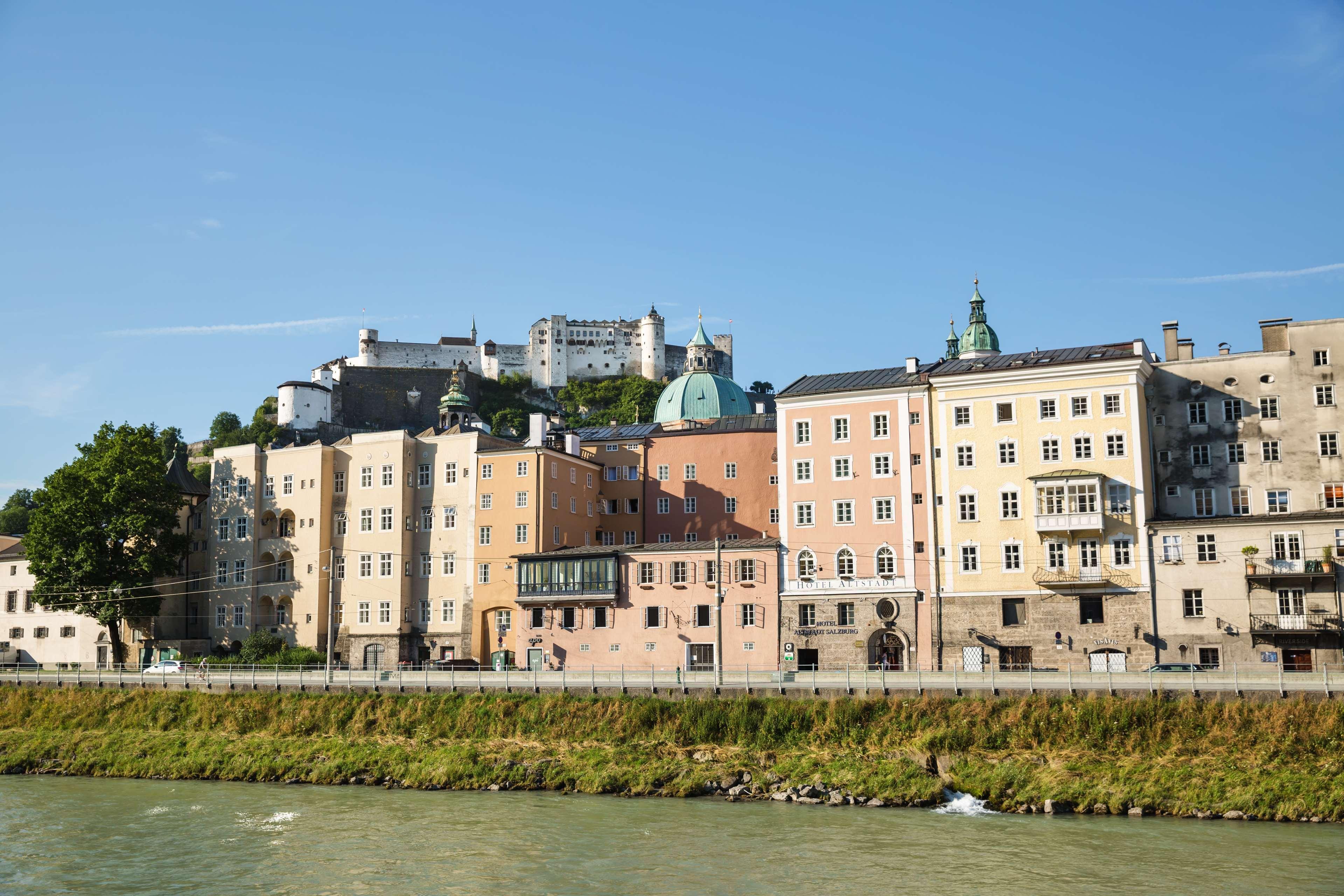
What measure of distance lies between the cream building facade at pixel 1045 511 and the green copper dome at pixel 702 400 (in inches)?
1652

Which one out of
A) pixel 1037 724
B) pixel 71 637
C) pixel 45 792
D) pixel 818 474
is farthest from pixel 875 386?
pixel 71 637

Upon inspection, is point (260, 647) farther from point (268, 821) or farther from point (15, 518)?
point (15, 518)

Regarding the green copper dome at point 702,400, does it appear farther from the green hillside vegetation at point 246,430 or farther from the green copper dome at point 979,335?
the green hillside vegetation at point 246,430

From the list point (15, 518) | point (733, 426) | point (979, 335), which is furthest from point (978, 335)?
point (15, 518)

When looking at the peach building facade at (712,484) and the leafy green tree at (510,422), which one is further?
the leafy green tree at (510,422)

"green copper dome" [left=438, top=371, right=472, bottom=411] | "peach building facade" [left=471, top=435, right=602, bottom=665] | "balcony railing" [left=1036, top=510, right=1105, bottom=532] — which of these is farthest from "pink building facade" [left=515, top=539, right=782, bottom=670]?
"green copper dome" [left=438, top=371, right=472, bottom=411]

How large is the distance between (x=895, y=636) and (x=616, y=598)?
50.9 ft

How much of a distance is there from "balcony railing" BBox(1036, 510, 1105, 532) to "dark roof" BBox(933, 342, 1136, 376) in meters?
7.81

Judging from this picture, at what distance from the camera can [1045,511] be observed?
62.7 m

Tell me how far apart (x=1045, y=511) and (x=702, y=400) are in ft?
162

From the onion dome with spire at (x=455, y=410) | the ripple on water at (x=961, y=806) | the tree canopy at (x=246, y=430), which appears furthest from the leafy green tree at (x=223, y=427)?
the ripple on water at (x=961, y=806)

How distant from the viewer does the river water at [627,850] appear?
104 feet

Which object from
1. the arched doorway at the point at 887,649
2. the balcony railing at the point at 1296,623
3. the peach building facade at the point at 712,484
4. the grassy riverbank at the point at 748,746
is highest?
the peach building facade at the point at 712,484

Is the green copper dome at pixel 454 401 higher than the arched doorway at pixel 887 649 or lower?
higher
